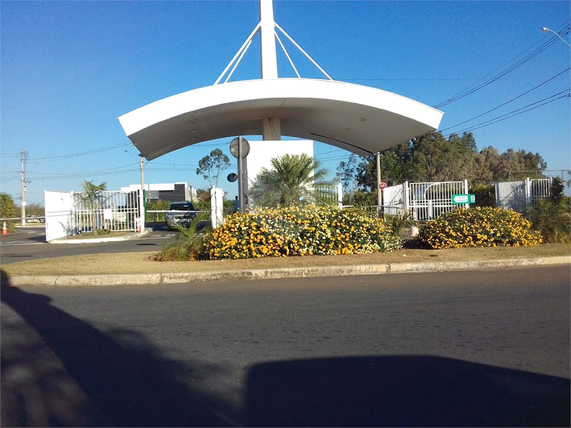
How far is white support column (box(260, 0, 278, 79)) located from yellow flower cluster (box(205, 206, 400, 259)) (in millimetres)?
6007

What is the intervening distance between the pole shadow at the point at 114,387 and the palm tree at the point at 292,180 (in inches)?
364

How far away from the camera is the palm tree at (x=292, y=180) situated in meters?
16.1

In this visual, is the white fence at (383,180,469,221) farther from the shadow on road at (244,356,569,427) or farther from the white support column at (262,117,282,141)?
the shadow on road at (244,356,569,427)

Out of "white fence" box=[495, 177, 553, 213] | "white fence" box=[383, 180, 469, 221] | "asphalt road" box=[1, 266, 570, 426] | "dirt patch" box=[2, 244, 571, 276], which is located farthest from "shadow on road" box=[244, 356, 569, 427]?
"white fence" box=[495, 177, 553, 213]

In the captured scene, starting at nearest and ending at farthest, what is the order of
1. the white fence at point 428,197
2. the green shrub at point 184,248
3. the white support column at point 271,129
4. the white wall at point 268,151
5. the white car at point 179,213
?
the green shrub at point 184,248 → the white wall at point 268,151 → the white support column at point 271,129 → the white fence at point 428,197 → the white car at point 179,213

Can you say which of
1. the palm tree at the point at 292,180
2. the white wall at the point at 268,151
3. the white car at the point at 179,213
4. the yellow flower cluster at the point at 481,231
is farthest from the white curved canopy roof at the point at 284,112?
the white car at the point at 179,213

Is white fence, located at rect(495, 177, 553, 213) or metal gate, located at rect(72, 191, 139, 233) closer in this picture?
white fence, located at rect(495, 177, 553, 213)

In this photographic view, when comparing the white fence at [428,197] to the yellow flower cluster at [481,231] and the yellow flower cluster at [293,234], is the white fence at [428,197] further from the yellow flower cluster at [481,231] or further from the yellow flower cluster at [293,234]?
the yellow flower cluster at [293,234]

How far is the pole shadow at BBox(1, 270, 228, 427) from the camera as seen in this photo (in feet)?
14.8

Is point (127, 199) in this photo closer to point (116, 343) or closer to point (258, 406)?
point (116, 343)

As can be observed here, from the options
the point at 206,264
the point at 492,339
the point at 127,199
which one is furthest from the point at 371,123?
the point at 127,199

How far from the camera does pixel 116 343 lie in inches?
262

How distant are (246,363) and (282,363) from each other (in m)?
0.37

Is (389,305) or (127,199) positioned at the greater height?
(127,199)
